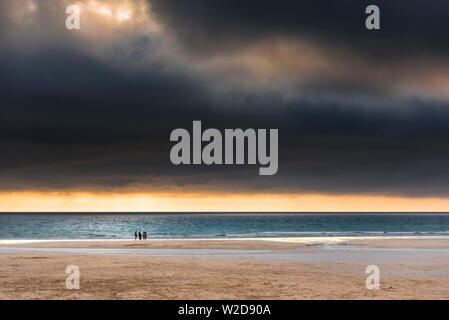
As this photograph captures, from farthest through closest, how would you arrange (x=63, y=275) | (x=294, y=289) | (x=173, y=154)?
(x=173, y=154)
(x=63, y=275)
(x=294, y=289)

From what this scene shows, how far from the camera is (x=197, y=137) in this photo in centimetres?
3803

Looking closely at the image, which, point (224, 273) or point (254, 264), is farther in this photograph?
point (254, 264)

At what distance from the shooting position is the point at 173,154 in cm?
3766

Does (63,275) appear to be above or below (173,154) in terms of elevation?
below

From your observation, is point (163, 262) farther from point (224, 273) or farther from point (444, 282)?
point (444, 282)
